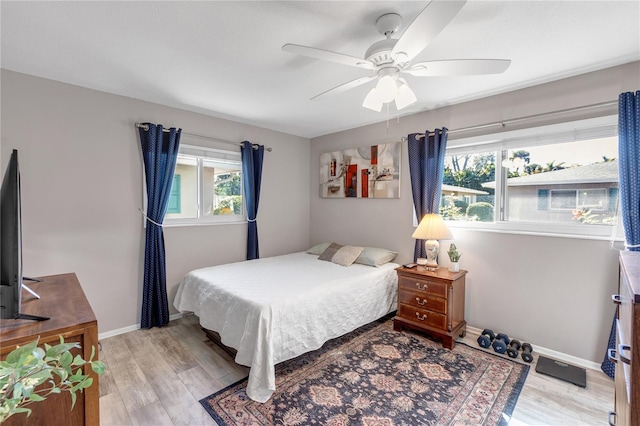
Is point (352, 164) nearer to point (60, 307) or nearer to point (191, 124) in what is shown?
point (191, 124)

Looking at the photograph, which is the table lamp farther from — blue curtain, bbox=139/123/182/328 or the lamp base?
blue curtain, bbox=139/123/182/328

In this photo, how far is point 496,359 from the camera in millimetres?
2393

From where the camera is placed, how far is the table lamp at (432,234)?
9.02 ft

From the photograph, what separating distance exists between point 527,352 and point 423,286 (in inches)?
38.5

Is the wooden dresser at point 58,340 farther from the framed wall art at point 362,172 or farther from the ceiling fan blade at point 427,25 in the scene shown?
the framed wall art at point 362,172

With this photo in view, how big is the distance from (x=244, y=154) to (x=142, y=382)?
2.60 meters

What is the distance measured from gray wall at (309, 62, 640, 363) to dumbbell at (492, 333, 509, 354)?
161 millimetres

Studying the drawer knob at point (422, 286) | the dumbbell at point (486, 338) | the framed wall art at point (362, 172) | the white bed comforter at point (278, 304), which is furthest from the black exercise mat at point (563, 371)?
the framed wall art at point (362, 172)

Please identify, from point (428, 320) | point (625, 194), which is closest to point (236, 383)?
point (428, 320)

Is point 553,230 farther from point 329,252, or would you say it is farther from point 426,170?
point 329,252

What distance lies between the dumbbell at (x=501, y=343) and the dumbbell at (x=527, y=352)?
0.42ft

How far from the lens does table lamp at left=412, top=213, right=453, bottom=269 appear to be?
9.02 feet

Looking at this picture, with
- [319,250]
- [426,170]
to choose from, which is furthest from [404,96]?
[319,250]

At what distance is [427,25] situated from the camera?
4.06ft
